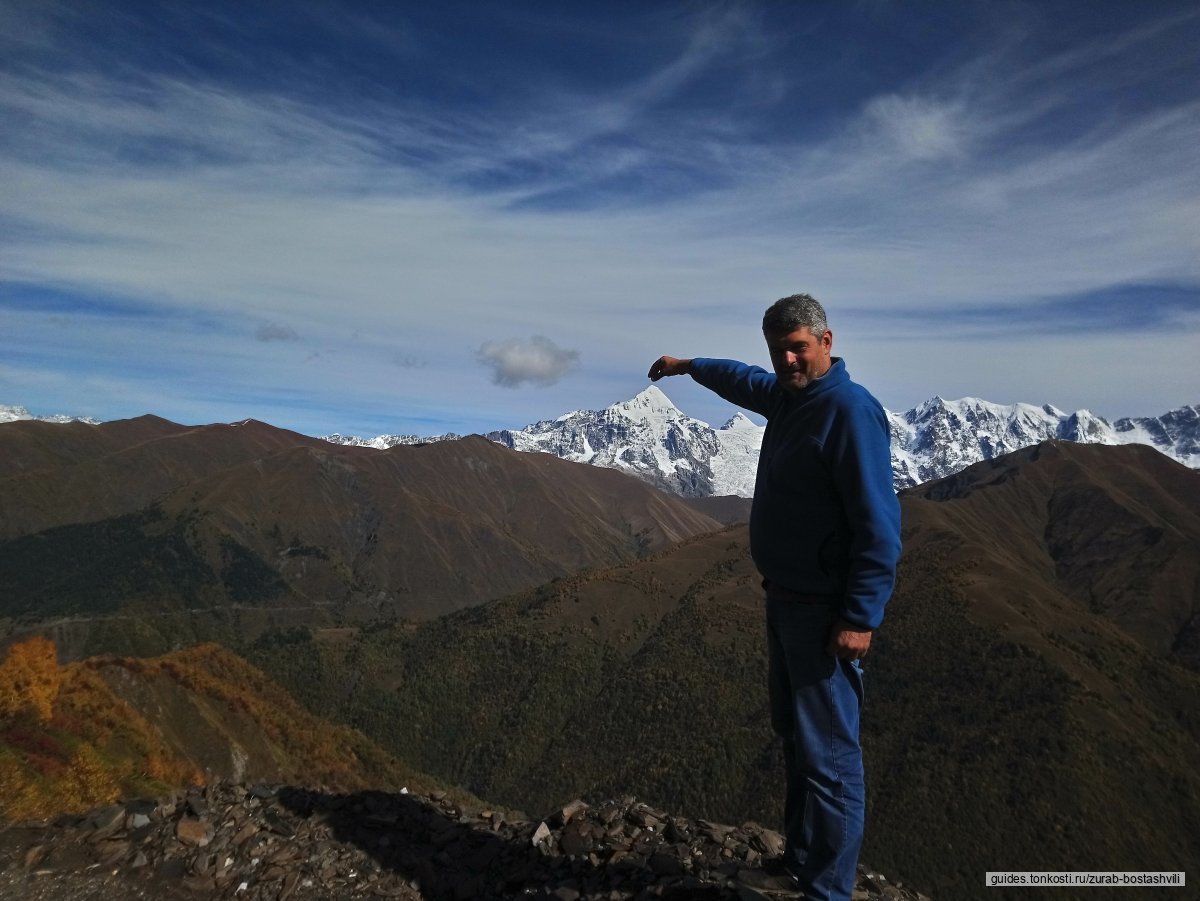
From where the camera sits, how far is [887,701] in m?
96.6

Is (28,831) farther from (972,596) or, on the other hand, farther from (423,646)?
(423,646)

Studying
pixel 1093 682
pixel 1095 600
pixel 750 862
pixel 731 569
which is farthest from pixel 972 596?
pixel 750 862

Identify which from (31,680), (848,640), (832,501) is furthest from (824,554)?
(31,680)

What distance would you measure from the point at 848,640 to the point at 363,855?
6009 millimetres

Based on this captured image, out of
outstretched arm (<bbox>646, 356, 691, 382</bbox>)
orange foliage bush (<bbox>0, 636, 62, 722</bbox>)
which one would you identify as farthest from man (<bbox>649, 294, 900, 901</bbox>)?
orange foliage bush (<bbox>0, 636, 62, 722</bbox>)

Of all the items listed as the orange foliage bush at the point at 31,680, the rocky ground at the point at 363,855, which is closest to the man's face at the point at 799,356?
the rocky ground at the point at 363,855

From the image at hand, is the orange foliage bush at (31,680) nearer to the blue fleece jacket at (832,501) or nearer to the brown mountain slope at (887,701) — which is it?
the blue fleece jacket at (832,501)

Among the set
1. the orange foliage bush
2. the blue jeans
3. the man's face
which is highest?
the man's face

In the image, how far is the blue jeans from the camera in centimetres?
529

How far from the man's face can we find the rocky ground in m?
4.20

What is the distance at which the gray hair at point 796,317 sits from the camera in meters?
5.50

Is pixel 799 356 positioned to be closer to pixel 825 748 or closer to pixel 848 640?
pixel 848 640

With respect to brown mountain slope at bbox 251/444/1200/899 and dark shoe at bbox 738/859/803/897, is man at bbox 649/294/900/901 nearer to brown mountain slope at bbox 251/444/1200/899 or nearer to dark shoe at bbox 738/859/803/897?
dark shoe at bbox 738/859/803/897

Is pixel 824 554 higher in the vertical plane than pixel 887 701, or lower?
higher
